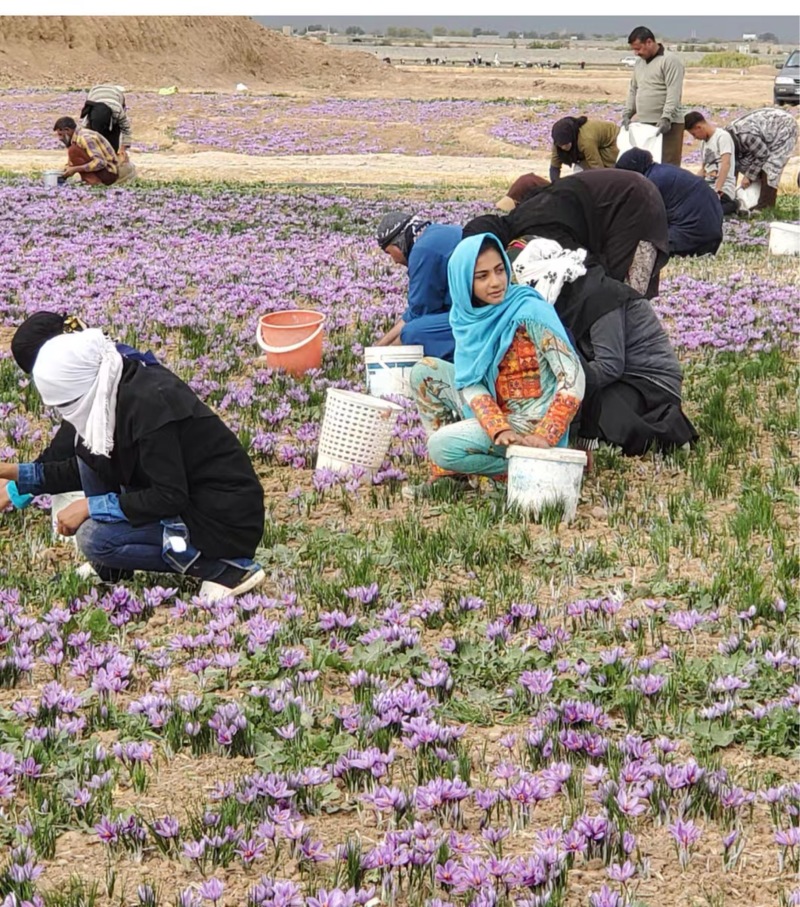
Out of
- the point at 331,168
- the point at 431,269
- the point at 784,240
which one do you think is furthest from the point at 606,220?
the point at 331,168

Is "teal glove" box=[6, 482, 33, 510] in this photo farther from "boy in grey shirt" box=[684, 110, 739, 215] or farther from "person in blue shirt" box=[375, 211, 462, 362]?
"boy in grey shirt" box=[684, 110, 739, 215]

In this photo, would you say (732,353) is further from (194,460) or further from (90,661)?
(90,661)

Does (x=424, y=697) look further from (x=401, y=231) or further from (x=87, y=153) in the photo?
(x=87, y=153)

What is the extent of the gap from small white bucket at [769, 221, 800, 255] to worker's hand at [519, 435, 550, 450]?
8.37 metres

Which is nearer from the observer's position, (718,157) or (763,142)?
(718,157)

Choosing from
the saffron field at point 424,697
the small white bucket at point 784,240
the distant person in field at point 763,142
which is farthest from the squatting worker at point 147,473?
the distant person in field at point 763,142

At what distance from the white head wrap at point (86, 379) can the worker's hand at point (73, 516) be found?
0.35 metres

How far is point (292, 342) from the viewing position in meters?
8.59

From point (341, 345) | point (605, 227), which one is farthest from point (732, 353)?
point (341, 345)

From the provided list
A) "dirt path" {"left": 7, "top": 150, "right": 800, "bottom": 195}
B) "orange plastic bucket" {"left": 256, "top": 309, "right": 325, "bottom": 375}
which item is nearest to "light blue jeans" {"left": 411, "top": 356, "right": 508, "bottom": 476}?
"orange plastic bucket" {"left": 256, "top": 309, "right": 325, "bottom": 375}

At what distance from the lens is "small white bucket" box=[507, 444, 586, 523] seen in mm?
5879

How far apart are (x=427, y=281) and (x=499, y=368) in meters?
1.61

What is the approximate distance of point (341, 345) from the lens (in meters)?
9.41

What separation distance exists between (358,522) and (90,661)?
1996 mm
